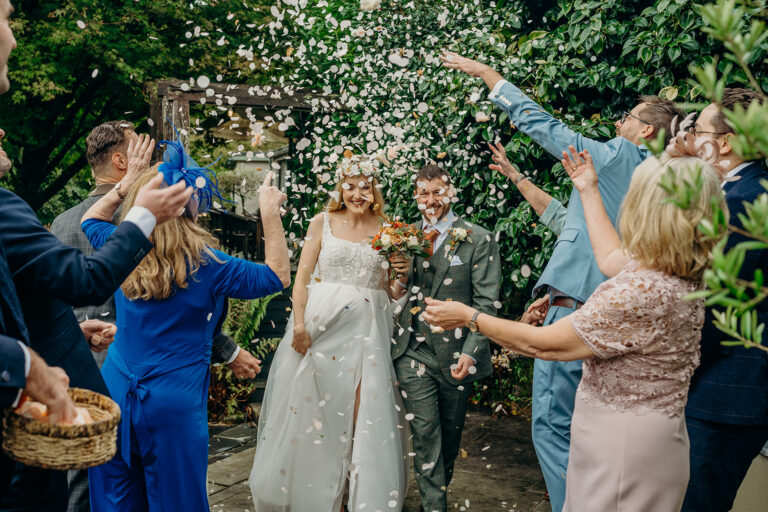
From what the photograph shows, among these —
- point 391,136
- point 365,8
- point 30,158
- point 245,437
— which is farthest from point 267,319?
point 30,158

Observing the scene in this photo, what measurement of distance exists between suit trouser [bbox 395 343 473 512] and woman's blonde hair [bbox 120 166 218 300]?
1.71 metres

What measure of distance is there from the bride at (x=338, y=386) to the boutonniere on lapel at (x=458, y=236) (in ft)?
1.64

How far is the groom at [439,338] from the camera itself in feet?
12.4

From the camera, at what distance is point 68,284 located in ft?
5.73

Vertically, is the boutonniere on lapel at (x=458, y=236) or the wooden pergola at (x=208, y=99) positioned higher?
the wooden pergola at (x=208, y=99)

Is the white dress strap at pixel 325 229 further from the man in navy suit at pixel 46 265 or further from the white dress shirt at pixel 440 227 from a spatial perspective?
the man in navy suit at pixel 46 265

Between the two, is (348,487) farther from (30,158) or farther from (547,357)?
(30,158)

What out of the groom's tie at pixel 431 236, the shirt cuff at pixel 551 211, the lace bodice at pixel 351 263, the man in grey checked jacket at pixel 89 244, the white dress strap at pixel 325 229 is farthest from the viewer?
the white dress strap at pixel 325 229

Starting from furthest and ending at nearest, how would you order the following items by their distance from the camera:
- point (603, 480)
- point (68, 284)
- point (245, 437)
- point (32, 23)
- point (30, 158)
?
point (30, 158), point (32, 23), point (245, 437), point (603, 480), point (68, 284)

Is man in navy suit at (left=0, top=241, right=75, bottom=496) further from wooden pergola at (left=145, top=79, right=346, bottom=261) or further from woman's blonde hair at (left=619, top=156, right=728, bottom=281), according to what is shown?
Result: wooden pergola at (left=145, top=79, right=346, bottom=261)

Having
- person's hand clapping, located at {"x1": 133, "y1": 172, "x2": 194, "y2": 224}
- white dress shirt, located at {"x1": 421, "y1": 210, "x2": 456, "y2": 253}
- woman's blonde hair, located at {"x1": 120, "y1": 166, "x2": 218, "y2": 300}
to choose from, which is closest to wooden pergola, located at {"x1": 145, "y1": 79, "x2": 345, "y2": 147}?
white dress shirt, located at {"x1": 421, "y1": 210, "x2": 456, "y2": 253}

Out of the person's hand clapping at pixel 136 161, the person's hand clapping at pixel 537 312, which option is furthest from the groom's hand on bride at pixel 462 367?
the person's hand clapping at pixel 136 161

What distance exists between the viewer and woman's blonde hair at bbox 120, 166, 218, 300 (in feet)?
8.40

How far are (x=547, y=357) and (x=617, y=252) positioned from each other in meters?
0.55
